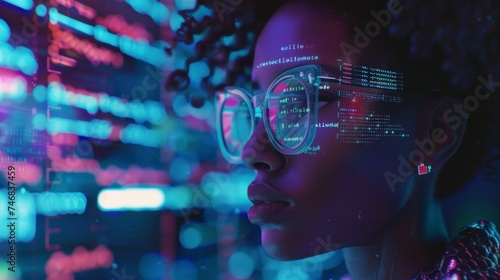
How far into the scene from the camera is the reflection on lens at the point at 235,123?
158 centimetres

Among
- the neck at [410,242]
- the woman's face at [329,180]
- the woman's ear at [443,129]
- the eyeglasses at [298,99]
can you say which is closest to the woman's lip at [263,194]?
the woman's face at [329,180]

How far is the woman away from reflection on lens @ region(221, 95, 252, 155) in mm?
293

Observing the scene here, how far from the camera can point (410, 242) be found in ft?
4.13

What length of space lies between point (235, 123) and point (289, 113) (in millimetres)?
443

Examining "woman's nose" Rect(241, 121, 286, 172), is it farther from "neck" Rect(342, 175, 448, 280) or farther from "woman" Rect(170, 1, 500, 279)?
"neck" Rect(342, 175, 448, 280)

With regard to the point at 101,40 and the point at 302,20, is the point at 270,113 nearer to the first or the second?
the point at 302,20

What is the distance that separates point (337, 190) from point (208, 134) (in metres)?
1.75

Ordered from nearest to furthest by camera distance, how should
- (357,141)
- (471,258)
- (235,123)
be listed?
(471,258)
(357,141)
(235,123)

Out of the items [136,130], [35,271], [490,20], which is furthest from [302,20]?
[136,130]

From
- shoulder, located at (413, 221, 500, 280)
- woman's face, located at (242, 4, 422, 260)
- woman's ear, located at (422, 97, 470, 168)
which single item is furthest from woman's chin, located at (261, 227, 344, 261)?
woman's ear, located at (422, 97, 470, 168)

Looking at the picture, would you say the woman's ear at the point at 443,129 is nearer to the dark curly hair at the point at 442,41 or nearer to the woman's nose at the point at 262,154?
the dark curly hair at the point at 442,41

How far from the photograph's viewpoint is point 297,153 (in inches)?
48.1

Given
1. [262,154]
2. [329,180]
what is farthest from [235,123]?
[329,180]

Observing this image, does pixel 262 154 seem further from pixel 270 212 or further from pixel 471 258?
pixel 471 258
